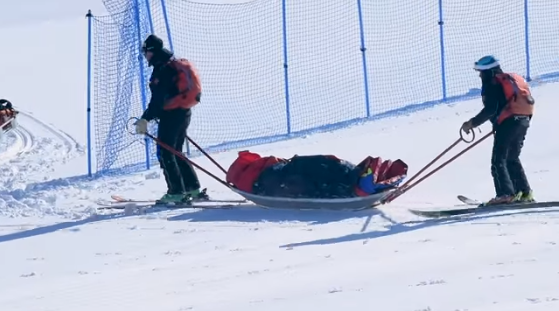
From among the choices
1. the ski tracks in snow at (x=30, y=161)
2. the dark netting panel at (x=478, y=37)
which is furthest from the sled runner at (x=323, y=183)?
the dark netting panel at (x=478, y=37)

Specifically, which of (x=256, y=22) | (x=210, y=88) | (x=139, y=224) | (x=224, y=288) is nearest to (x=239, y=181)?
(x=139, y=224)

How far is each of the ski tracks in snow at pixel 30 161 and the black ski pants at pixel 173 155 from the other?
1098 millimetres

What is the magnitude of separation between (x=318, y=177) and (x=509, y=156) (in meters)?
1.62

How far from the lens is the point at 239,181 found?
10984mm

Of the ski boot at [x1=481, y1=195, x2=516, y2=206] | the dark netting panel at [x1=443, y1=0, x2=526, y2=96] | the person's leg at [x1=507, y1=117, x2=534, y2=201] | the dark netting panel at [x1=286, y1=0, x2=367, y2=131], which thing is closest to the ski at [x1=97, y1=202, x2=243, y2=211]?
the ski boot at [x1=481, y1=195, x2=516, y2=206]

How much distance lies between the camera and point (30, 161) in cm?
1560

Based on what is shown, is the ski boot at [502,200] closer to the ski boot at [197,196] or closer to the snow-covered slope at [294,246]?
the snow-covered slope at [294,246]

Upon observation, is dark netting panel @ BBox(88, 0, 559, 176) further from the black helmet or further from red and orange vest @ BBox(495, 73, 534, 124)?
red and orange vest @ BBox(495, 73, 534, 124)

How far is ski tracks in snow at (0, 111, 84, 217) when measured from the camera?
38.7ft

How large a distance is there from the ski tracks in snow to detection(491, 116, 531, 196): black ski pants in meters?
3.98

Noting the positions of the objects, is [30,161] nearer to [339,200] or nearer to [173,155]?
[173,155]

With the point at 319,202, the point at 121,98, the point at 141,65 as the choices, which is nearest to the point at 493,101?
the point at 319,202

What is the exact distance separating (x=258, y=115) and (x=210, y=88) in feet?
4.75

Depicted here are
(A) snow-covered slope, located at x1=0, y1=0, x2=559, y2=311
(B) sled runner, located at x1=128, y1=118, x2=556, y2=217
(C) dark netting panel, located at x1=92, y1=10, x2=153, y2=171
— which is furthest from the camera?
(C) dark netting panel, located at x1=92, y1=10, x2=153, y2=171
